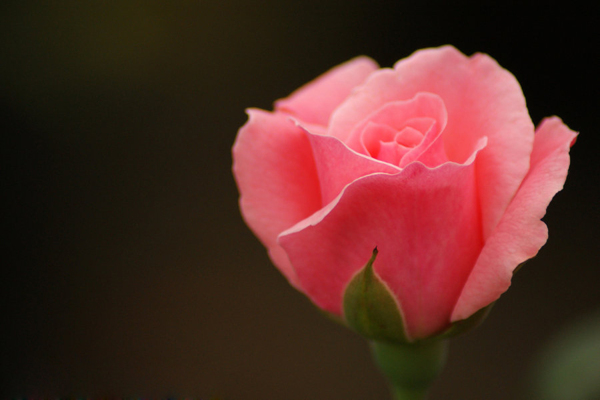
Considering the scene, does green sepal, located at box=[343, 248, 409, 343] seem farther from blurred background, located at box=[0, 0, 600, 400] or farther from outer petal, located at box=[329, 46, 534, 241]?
blurred background, located at box=[0, 0, 600, 400]

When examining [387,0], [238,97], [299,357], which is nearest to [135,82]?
[238,97]

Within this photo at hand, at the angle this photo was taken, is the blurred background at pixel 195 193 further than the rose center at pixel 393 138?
Yes

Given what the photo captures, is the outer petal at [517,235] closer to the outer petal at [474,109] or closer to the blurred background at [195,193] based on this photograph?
the outer petal at [474,109]

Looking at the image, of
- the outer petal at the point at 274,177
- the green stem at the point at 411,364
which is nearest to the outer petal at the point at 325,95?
the outer petal at the point at 274,177

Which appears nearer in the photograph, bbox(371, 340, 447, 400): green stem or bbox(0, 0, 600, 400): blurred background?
bbox(371, 340, 447, 400): green stem

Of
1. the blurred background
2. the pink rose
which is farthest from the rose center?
the blurred background

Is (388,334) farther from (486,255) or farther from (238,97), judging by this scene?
(238,97)
